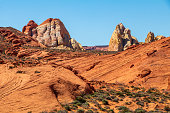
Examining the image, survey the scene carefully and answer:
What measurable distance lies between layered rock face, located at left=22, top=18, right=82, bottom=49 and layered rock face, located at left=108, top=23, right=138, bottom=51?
59.6ft

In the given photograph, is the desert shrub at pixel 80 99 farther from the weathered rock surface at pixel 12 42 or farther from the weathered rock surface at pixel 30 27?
the weathered rock surface at pixel 30 27

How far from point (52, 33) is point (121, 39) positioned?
34162 mm

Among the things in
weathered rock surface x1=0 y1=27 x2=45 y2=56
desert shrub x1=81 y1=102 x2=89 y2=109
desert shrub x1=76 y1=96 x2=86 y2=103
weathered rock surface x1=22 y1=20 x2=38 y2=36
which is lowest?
desert shrub x1=81 y1=102 x2=89 y2=109

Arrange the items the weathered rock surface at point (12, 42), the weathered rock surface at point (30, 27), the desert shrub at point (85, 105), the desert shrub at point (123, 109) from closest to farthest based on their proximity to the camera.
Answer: the desert shrub at point (123, 109) < the desert shrub at point (85, 105) < the weathered rock surface at point (12, 42) < the weathered rock surface at point (30, 27)

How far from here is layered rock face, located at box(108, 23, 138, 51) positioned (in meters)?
101

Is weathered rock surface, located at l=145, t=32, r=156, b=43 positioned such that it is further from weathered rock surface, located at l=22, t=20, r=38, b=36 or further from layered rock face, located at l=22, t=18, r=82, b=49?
weathered rock surface, located at l=22, t=20, r=38, b=36

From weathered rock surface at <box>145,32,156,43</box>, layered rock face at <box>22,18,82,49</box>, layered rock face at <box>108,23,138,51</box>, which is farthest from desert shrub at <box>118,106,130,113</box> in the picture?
layered rock face at <box>108,23,138,51</box>

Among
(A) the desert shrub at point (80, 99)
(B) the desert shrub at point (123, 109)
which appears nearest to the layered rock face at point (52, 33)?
(A) the desert shrub at point (80, 99)

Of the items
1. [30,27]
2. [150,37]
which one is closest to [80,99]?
[30,27]

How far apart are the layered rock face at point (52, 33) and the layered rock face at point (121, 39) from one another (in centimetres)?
1816

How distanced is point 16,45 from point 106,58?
28.4 meters

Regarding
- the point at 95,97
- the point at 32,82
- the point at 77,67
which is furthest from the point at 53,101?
the point at 77,67

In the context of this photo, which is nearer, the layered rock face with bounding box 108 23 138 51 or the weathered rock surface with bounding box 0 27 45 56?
the weathered rock surface with bounding box 0 27 45 56

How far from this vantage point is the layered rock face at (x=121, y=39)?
101 m
